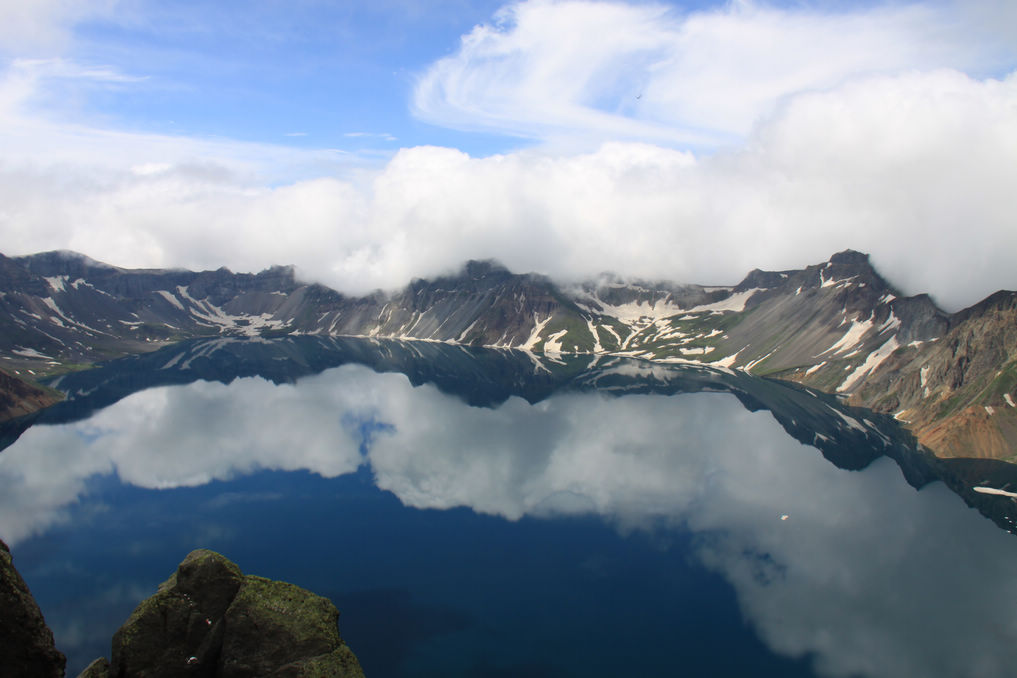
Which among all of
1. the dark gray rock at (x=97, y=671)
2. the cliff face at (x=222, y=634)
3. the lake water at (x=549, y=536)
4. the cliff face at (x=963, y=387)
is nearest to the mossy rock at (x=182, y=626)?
the cliff face at (x=222, y=634)

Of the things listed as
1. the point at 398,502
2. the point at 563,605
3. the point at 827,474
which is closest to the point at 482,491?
the point at 398,502

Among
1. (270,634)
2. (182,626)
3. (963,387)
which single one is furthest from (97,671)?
(963,387)

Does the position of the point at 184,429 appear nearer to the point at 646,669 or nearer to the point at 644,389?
the point at 646,669

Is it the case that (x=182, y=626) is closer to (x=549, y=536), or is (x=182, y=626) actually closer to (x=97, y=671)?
(x=97, y=671)

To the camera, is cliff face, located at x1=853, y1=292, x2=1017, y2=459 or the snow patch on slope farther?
the snow patch on slope

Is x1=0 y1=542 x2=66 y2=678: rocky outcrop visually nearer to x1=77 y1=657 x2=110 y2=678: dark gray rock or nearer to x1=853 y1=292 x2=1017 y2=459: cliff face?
x1=77 y1=657 x2=110 y2=678: dark gray rock

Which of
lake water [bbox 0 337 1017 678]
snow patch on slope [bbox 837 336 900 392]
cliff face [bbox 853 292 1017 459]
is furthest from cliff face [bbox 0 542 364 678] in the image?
snow patch on slope [bbox 837 336 900 392]
